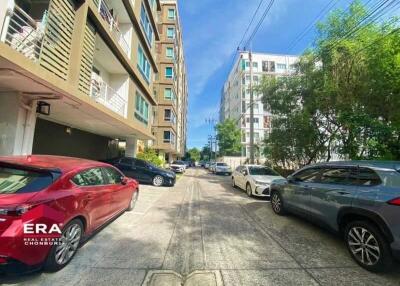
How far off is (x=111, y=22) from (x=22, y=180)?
9.82 meters

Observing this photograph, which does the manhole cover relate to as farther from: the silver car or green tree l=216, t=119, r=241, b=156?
green tree l=216, t=119, r=241, b=156

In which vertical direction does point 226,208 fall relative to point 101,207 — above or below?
below

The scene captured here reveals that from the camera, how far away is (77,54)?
301 inches

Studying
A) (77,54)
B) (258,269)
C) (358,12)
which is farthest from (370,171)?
(358,12)

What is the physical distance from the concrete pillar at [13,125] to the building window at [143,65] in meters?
9.55

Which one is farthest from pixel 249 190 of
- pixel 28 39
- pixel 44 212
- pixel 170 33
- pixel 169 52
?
pixel 170 33

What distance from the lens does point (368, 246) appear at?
A: 12.4 feet

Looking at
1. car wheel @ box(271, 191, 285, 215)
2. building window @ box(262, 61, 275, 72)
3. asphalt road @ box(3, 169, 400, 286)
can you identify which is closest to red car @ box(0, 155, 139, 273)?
asphalt road @ box(3, 169, 400, 286)

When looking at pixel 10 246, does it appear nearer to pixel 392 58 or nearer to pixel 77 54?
pixel 77 54

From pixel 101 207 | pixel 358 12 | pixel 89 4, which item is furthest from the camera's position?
pixel 358 12

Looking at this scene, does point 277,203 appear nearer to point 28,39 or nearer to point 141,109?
point 28,39

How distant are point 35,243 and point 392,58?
1182 cm

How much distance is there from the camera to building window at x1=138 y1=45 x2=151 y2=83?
15375 millimetres

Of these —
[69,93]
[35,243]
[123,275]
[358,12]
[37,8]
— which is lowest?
[123,275]
